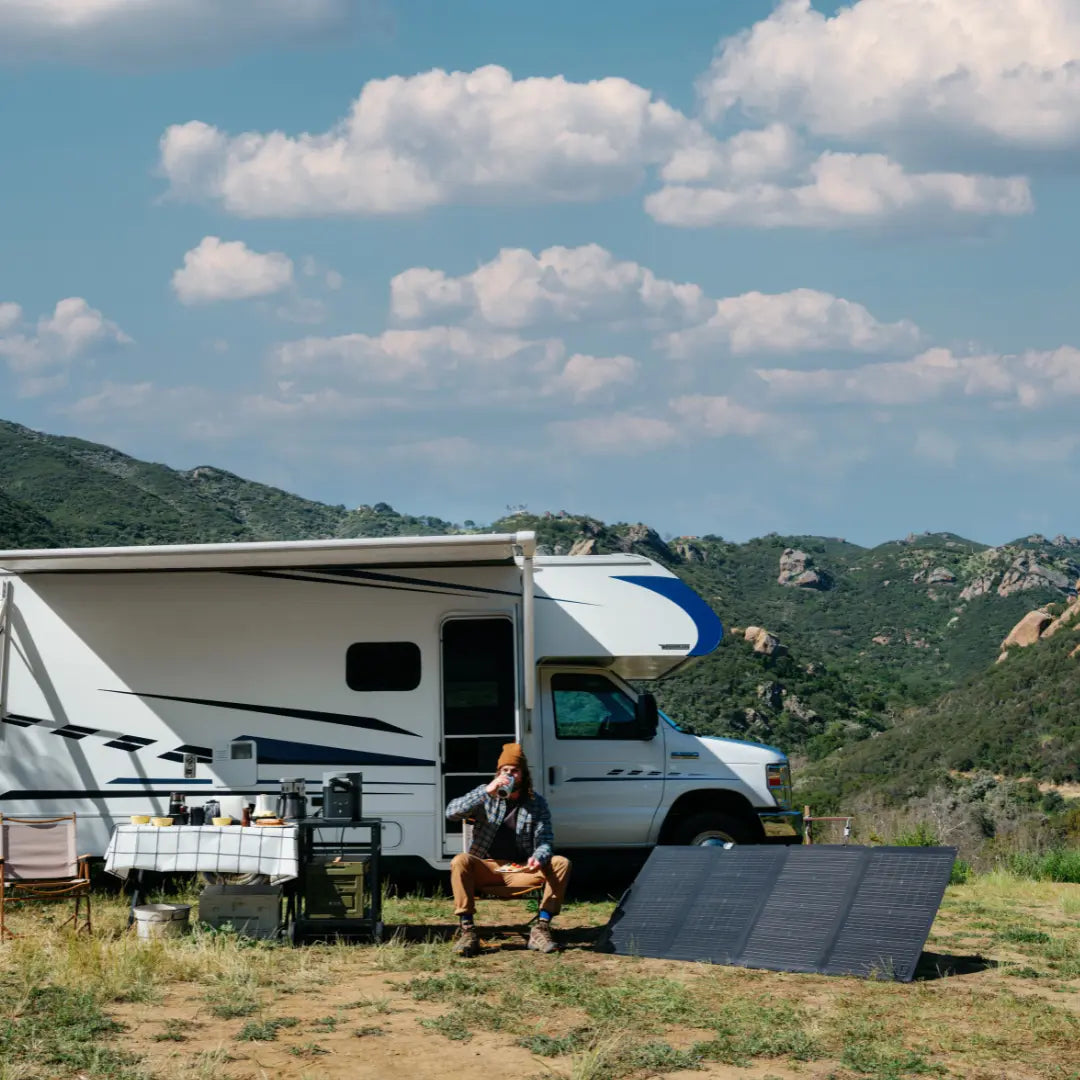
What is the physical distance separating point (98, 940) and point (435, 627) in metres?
3.51

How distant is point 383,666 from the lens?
10594 mm

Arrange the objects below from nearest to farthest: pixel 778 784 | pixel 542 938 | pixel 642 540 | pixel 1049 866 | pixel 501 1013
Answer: pixel 501 1013 → pixel 542 938 → pixel 778 784 → pixel 1049 866 → pixel 642 540

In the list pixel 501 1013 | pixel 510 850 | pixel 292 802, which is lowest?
pixel 501 1013

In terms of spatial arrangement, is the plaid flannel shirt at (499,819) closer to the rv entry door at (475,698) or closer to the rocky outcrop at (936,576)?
the rv entry door at (475,698)

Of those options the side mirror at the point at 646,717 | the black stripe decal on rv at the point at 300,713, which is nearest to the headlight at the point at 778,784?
the side mirror at the point at 646,717

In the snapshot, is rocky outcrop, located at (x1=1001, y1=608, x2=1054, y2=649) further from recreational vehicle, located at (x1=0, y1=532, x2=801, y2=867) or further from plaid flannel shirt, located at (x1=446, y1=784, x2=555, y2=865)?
plaid flannel shirt, located at (x1=446, y1=784, x2=555, y2=865)

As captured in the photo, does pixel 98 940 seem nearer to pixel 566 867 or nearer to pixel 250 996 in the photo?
pixel 250 996

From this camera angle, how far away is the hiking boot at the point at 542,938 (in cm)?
834

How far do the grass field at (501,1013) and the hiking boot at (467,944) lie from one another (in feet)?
0.26

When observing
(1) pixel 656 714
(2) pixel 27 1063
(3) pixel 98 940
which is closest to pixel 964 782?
(1) pixel 656 714

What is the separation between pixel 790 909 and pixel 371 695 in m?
3.67

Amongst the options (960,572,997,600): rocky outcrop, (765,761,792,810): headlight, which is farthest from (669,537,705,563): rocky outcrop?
(765,761,792,810): headlight

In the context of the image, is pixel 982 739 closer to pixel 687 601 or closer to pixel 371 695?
pixel 687 601

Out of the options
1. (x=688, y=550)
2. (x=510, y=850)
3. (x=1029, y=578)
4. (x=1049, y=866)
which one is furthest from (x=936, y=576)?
(x=510, y=850)
